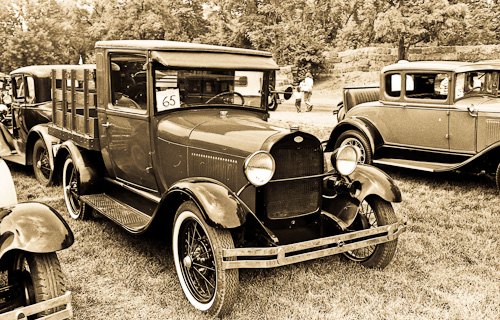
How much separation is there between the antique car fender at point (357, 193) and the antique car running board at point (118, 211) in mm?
1596

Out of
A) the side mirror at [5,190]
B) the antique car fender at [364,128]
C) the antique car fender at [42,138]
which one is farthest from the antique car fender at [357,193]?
the antique car fender at [42,138]

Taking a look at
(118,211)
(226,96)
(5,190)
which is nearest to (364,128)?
(226,96)

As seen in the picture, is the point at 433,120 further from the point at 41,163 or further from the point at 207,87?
the point at 41,163

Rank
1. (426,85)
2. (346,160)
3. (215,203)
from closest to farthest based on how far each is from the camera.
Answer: (215,203) → (346,160) → (426,85)

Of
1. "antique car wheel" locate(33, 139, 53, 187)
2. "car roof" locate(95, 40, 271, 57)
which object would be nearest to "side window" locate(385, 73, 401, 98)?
"car roof" locate(95, 40, 271, 57)

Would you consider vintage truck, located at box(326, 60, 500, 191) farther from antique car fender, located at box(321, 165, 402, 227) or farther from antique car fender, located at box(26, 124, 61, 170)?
antique car fender, located at box(26, 124, 61, 170)

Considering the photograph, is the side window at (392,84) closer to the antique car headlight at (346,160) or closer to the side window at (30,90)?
the antique car headlight at (346,160)

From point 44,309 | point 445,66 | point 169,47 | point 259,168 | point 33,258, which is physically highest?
point 169,47

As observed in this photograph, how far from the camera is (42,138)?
6.87 m

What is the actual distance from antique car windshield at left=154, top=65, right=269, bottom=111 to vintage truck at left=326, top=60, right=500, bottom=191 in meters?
3.49

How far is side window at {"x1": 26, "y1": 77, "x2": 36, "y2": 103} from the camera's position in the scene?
780 centimetres

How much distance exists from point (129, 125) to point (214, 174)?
1.18 metres

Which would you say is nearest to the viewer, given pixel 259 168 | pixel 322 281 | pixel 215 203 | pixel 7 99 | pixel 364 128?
pixel 215 203

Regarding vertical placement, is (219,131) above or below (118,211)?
above
